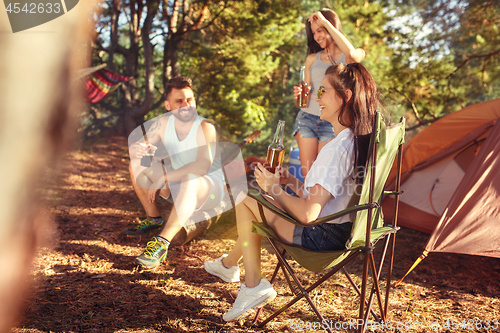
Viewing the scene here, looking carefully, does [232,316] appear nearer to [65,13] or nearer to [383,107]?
[383,107]

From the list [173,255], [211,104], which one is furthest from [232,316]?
[211,104]

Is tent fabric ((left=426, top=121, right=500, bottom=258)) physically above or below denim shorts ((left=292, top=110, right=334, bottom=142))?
below

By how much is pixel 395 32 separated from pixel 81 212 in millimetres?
6162

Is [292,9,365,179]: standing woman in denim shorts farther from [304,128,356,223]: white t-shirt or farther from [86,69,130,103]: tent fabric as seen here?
[86,69,130,103]: tent fabric

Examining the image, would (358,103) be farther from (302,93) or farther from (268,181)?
(302,93)

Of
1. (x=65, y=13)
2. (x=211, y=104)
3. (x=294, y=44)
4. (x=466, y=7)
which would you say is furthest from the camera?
(x=294, y=44)

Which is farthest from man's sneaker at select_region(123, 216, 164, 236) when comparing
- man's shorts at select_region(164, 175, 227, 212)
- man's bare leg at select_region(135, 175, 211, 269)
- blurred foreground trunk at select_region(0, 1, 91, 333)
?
blurred foreground trunk at select_region(0, 1, 91, 333)

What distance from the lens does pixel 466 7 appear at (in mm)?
5895

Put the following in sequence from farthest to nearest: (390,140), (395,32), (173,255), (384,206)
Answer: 1. (395,32)
2. (384,206)
3. (173,255)
4. (390,140)

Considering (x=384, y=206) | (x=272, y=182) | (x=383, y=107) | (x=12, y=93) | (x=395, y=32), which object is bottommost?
(x=384, y=206)

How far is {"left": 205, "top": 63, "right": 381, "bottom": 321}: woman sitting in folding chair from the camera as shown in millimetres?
1501

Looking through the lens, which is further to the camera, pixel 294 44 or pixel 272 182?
pixel 294 44

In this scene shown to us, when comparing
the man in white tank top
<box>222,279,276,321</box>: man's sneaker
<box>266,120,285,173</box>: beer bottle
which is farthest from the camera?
the man in white tank top

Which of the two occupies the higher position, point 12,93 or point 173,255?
point 12,93
